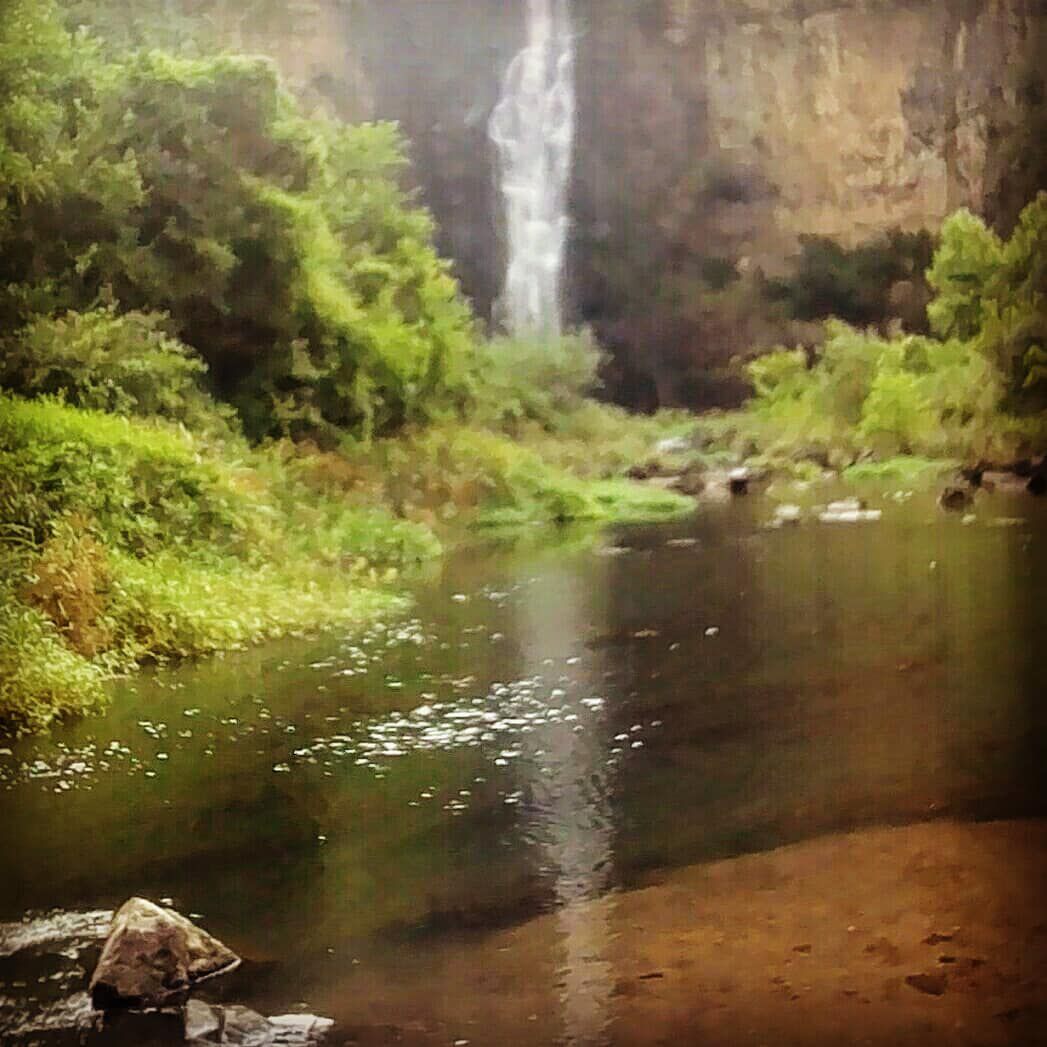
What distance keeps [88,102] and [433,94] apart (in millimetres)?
534

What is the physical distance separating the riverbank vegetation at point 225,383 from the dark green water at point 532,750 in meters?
0.11

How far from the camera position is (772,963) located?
169 centimetres

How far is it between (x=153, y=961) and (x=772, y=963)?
0.81 metres

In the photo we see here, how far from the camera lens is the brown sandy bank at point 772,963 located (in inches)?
65.1

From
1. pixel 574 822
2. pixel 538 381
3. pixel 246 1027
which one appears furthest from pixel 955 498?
pixel 246 1027

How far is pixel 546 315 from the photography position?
2.01 m

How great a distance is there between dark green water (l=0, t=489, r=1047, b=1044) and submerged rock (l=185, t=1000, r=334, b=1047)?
24 millimetres

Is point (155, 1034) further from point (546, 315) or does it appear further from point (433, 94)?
point (433, 94)

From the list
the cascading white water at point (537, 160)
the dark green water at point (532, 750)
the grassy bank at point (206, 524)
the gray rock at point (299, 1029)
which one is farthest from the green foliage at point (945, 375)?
the gray rock at point (299, 1029)

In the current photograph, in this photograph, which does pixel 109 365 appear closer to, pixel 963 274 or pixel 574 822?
pixel 574 822

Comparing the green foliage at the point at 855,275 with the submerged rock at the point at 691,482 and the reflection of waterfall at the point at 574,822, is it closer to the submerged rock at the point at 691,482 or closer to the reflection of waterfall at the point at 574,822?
the submerged rock at the point at 691,482

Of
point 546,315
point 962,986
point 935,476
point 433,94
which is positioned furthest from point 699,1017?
point 433,94

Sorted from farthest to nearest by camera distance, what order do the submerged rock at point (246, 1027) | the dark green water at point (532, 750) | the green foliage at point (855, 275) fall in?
the green foliage at point (855, 275), the dark green water at point (532, 750), the submerged rock at point (246, 1027)

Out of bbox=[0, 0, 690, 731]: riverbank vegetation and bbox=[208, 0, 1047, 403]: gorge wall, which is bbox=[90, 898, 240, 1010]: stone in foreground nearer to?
bbox=[0, 0, 690, 731]: riverbank vegetation
